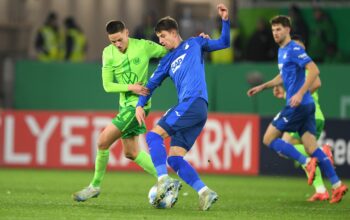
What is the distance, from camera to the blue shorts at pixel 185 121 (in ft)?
36.0

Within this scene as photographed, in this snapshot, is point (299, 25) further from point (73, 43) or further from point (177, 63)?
point (177, 63)

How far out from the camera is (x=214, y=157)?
18328 millimetres

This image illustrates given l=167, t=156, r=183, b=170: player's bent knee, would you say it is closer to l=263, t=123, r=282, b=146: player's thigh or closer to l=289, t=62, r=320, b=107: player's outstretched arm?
l=289, t=62, r=320, b=107: player's outstretched arm

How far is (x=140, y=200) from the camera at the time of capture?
12531 mm

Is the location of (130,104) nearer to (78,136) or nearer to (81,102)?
(78,136)

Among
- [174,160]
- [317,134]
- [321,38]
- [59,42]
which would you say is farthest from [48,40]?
[174,160]

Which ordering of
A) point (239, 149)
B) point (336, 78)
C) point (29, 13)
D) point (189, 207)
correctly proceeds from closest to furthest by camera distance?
point (189, 207) < point (239, 149) < point (336, 78) < point (29, 13)

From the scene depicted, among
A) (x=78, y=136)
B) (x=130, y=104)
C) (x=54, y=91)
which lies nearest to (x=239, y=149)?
(x=78, y=136)

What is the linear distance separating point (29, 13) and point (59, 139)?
671 cm

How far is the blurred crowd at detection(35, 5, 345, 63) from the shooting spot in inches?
808

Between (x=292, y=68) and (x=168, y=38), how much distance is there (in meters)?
1.94

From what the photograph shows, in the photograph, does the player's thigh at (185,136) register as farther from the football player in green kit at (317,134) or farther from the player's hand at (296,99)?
the football player in green kit at (317,134)

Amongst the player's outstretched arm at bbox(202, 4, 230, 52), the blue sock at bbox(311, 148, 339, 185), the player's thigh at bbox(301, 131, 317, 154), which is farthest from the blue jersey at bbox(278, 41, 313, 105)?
the player's outstretched arm at bbox(202, 4, 230, 52)

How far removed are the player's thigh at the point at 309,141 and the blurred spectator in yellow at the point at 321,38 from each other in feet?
26.0
